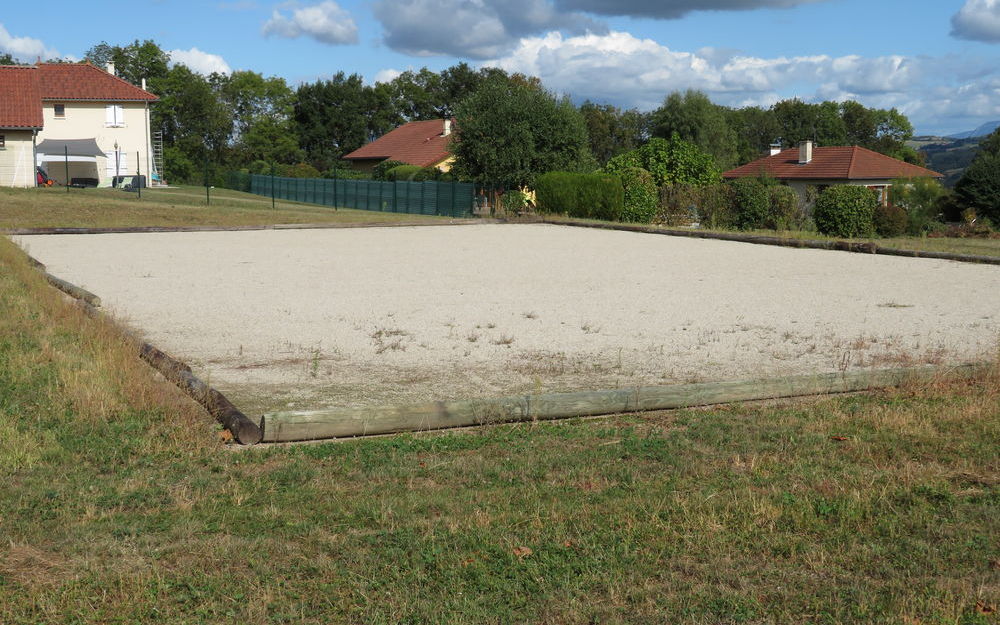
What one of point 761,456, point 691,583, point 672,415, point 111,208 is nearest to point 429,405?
point 672,415

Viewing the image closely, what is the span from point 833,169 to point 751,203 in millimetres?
32510

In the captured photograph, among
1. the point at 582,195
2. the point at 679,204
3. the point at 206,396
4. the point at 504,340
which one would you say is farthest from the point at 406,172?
the point at 206,396

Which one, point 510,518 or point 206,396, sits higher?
point 206,396

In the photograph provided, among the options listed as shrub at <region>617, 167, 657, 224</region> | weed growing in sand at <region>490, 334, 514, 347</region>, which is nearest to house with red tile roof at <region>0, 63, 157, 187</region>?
shrub at <region>617, 167, 657, 224</region>

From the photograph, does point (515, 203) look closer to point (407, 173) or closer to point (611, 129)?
point (407, 173)

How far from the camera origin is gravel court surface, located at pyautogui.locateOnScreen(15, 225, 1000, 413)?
748cm

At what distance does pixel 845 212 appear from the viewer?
23.6m

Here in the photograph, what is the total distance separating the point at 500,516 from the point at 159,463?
6.26ft

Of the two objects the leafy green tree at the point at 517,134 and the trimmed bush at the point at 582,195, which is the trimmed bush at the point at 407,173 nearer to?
the leafy green tree at the point at 517,134

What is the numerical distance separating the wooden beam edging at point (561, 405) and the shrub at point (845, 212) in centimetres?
1750

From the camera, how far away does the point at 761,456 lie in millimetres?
5086

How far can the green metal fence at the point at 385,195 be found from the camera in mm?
37469

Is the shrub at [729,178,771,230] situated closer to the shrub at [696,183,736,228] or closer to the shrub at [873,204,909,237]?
the shrub at [696,183,736,228]

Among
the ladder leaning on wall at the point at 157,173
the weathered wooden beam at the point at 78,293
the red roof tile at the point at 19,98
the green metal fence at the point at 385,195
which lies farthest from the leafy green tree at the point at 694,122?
the weathered wooden beam at the point at 78,293
